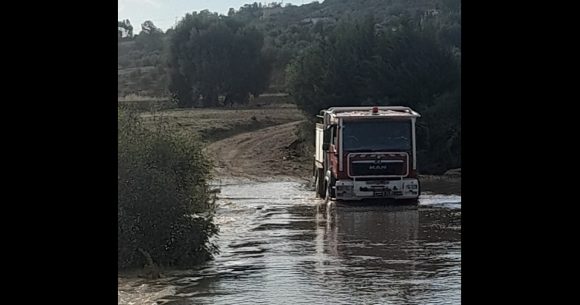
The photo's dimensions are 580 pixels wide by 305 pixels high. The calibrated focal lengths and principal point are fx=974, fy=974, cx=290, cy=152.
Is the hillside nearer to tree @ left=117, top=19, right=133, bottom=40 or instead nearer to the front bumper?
tree @ left=117, top=19, right=133, bottom=40

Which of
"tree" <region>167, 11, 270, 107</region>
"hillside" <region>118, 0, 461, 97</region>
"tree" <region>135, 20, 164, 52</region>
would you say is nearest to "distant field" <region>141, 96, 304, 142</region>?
"tree" <region>167, 11, 270, 107</region>

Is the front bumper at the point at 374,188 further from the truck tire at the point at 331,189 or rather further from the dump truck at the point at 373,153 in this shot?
the truck tire at the point at 331,189

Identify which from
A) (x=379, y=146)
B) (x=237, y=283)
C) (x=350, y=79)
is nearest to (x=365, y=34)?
(x=350, y=79)

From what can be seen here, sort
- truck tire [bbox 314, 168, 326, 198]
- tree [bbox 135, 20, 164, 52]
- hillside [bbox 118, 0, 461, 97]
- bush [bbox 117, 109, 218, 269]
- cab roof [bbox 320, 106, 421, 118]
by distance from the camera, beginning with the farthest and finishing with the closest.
→ tree [bbox 135, 20, 164, 52] → hillside [bbox 118, 0, 461, 97] → truck tire [bbox 314, 168, 326, 198] → cab roof [bbox 320, 106, 421, 118] → bush [bbox 117, 109, 218, 269]

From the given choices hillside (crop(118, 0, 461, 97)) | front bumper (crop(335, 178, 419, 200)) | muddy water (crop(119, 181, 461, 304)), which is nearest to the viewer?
muddy water (crop(119, 181, 461, 304))

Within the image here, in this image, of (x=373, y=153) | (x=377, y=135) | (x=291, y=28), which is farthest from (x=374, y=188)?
(x=291, y=28)

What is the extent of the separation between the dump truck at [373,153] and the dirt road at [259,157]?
49.7 ft

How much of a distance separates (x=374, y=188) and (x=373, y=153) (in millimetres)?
1048

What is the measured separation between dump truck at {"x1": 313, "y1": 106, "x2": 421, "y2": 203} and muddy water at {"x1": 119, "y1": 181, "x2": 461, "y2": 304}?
0.59 m

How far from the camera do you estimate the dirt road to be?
42562 mm

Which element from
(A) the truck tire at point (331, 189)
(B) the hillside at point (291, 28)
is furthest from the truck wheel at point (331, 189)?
(B) the hillside at point (291, 28)

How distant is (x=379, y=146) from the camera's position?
2547 cm
